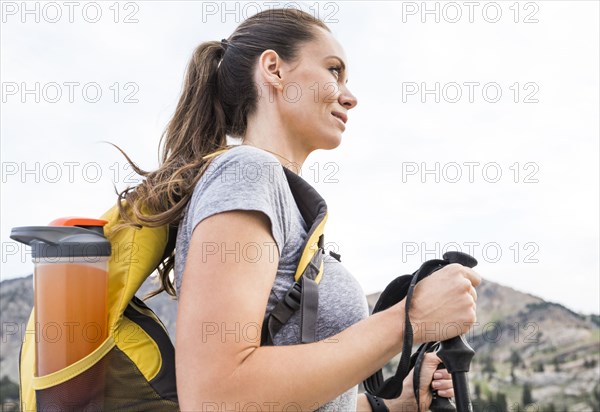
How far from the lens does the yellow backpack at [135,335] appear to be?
60.9 inches

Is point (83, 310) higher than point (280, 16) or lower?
lower

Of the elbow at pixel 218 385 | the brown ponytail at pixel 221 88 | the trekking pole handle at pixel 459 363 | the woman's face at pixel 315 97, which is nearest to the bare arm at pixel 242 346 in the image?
the elbow at pixel 218 385

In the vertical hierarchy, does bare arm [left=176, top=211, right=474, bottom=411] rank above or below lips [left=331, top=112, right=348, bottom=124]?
below

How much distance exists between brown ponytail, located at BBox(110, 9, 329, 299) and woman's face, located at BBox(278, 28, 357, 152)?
0.05 m

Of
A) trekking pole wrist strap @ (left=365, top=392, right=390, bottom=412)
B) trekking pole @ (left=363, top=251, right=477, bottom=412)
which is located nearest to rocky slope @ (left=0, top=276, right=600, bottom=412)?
trekking pole wrist strap @ (left=365, top=392, right=390, bottom=412)

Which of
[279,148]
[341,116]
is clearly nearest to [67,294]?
[279,148]

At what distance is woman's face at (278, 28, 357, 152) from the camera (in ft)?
6.63

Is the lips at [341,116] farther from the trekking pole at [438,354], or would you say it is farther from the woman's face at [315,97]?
the trekking pole at [438,354]

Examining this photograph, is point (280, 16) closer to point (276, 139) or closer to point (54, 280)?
point (276, 139)

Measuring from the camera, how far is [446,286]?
58.5 inches

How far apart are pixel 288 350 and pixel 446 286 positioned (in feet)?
1.27

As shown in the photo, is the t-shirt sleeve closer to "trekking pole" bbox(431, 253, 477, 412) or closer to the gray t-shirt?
the gray t-shirt

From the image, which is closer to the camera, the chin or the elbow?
the elbow

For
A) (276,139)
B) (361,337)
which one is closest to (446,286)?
(361,337)
